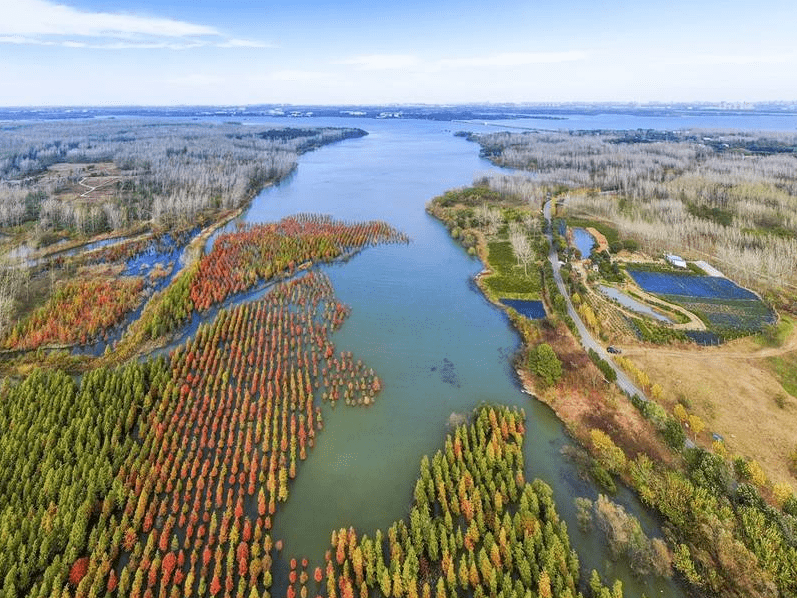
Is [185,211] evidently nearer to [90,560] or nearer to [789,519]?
[90,560]

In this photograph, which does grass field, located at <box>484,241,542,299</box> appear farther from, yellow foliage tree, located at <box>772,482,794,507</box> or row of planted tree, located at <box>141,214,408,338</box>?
yellow foliage tree, located at <box>772,482,794,507</box>

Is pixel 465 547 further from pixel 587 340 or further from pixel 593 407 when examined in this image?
pixel 587 340

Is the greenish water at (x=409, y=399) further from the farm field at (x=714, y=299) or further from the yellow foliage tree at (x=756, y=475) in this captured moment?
the farm field at (x=714, y=299)

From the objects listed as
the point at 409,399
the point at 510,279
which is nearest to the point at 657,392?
the point at 409,399

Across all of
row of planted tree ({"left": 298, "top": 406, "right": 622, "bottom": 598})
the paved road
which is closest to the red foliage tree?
row of planted tree ({"left": 298, "top": 406, "right": 622, "bottom": 598})

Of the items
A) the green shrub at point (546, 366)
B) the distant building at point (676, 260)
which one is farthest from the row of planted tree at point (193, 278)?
the distant building at point (676, 260)

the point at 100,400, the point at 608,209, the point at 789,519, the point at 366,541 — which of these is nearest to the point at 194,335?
the point at 100,400
